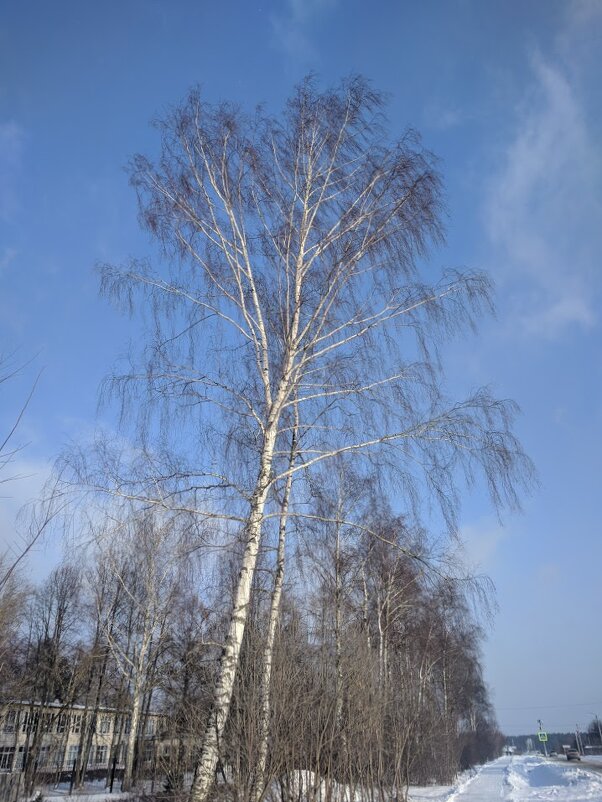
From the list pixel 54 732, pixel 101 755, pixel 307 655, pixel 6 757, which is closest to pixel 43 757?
pixel 54 732

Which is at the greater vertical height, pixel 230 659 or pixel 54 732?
pixel 230 659

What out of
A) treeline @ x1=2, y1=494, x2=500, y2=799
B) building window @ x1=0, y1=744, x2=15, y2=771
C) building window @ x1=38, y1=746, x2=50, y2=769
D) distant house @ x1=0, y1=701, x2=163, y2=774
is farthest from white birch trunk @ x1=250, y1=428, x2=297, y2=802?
building window @ x1=0, y1=744, x2=15, y2=771

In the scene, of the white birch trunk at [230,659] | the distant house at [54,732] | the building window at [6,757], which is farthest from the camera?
the building window at [6,757]

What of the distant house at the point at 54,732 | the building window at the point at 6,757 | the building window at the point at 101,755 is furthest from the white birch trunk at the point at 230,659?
the building window at the point at 101,755

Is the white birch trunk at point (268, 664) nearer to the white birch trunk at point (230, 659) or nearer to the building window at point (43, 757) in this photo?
the white birch trunk at point (230, 659)

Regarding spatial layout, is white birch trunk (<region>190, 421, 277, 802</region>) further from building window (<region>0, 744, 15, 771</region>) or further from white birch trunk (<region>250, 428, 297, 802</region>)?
building window (<region>0, 744, 15, 771</region>)

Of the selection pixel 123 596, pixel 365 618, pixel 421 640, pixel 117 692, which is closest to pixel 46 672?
pixel 117 692

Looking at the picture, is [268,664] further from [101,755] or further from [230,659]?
[101,755]

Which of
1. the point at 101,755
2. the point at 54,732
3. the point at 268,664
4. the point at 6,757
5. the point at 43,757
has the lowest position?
the point at 101,755

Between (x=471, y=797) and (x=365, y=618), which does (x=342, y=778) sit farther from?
(x=471, y=797)

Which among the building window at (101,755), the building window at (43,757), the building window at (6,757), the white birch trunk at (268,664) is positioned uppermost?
the white birch trunk at (268,664)

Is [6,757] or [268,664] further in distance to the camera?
[6,757]

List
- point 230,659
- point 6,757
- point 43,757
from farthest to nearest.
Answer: point 6,757
point 43,757
point 230,659

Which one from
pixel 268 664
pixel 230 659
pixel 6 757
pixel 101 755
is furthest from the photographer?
pixel 101 755
